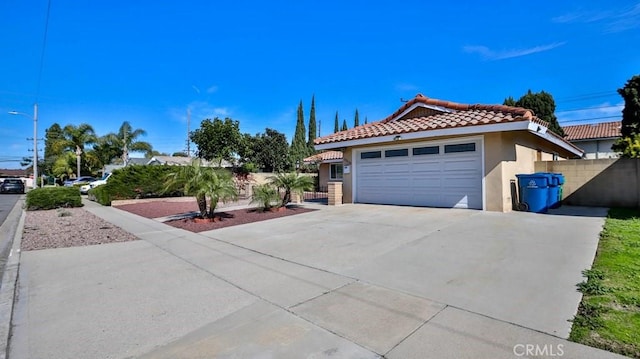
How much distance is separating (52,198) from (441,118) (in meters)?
18.6

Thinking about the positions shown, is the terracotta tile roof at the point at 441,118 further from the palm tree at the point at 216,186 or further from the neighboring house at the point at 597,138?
the neighboring house at the point at 597,138

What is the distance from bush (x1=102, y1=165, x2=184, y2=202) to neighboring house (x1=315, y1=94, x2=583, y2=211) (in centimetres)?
1060

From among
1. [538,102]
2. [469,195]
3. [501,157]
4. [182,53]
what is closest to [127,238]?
[469,195]

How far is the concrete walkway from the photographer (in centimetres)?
279

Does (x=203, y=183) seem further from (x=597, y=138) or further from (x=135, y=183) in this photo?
(x=597, y=138)

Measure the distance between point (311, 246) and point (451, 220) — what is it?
14.8 feet

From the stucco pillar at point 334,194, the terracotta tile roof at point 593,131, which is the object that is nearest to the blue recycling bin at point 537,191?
the stucco pillar at point 334,194

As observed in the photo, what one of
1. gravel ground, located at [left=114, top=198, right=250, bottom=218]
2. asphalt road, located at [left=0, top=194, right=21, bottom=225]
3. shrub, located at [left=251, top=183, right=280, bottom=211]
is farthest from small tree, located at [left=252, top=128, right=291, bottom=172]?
shrub, located at [left=251, top=183, right=280, bottom=211]

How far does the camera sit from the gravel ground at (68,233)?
768 cm

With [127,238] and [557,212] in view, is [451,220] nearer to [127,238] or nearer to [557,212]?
[557,212]

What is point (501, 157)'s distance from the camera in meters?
10.3

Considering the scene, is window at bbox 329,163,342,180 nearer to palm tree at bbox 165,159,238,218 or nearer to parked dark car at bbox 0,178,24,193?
palm tree at bbox 165,159,238,218
